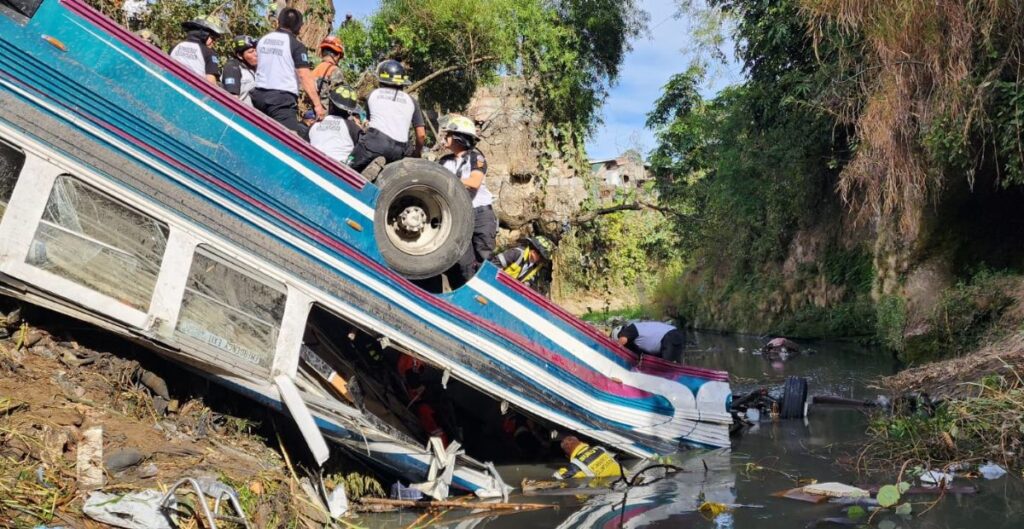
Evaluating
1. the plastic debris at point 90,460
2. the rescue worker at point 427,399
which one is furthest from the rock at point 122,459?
A: the rescue worker at point 427,399

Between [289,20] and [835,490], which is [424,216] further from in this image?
[835,490]

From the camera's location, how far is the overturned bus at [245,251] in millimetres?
4520

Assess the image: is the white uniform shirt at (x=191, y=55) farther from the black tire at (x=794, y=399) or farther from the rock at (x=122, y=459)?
the black tire at (x=794, y=399)

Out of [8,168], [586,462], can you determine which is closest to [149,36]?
[8,168]

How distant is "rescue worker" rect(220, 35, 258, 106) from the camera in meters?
6.34

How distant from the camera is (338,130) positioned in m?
6.07

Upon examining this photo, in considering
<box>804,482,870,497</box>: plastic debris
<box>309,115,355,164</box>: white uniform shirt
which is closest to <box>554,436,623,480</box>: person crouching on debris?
<box>804,482,870,497</box>: plastic debris

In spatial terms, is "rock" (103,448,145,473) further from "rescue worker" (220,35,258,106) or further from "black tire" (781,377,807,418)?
"black tire" (781,377,807,418)

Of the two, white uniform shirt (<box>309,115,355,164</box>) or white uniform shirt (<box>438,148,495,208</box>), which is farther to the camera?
white uniform shirt (<box>438,148,495,208</box>)

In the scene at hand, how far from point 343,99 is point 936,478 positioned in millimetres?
4547

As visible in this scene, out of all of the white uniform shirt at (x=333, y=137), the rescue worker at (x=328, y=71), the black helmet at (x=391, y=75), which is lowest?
the white uniform shirt at (x=333, y=137)

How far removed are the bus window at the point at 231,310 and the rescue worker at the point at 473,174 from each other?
1.56 metres

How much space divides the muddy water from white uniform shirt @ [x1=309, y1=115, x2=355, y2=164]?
2.42 metres

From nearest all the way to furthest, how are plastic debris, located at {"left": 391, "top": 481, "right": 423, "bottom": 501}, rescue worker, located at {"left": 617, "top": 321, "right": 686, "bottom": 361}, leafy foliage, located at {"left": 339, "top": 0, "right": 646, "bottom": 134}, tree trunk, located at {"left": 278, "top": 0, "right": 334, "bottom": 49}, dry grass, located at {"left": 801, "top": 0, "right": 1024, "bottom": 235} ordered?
plastic debris, located at {"left": 391, "top": 481, "right": 423, "bottom": 501} → rescue worker, located at {"left": 617, "top": 321, "right": 686, "bottom": 361} → dry grass, located at {"left": 801, "top": 0, "right": 1024, "bottom": 235} → tree trunk, located at {"left": 278, "top": 0, "right": 334, "bottom": 49} → leafy foliage, located at {"left": 339, "top": 0, "right": 646, "bottom": 134}
